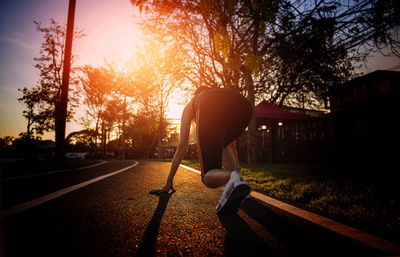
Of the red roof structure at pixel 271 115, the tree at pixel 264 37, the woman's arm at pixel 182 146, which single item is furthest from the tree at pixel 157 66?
the woman's arm at pixel 182 146

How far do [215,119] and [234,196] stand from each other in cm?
100

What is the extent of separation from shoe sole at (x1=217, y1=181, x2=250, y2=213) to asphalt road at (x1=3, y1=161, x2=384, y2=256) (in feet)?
0.24

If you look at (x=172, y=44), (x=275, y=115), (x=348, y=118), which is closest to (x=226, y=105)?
(x=348, y=118)

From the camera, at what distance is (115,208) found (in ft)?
6.78

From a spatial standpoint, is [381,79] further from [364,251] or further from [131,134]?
[131,134]

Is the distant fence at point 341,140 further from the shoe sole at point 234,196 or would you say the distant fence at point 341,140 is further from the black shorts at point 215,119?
the shoe sole at point 234,196

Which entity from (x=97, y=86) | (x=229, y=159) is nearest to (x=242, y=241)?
(x=229, y=159)

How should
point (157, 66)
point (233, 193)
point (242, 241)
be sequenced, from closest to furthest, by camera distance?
1. point (242, 241)
2. point (233, 193)
3. point (157, 66)

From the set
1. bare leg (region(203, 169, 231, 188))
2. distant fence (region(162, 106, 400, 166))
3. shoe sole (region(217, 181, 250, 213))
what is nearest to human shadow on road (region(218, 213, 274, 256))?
shoe sole (region(217, 181, 250, 213))

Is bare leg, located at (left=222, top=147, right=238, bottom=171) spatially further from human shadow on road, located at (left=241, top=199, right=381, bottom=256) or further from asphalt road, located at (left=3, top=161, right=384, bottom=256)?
human shadow on road, located at (left=241, top=199, right=381, bottom=256)

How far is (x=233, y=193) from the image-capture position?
1.77 meters

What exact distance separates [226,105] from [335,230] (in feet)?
5.28

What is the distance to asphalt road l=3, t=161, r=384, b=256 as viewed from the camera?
1171 millimetres

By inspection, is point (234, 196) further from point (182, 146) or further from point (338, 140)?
point (338, 140)
